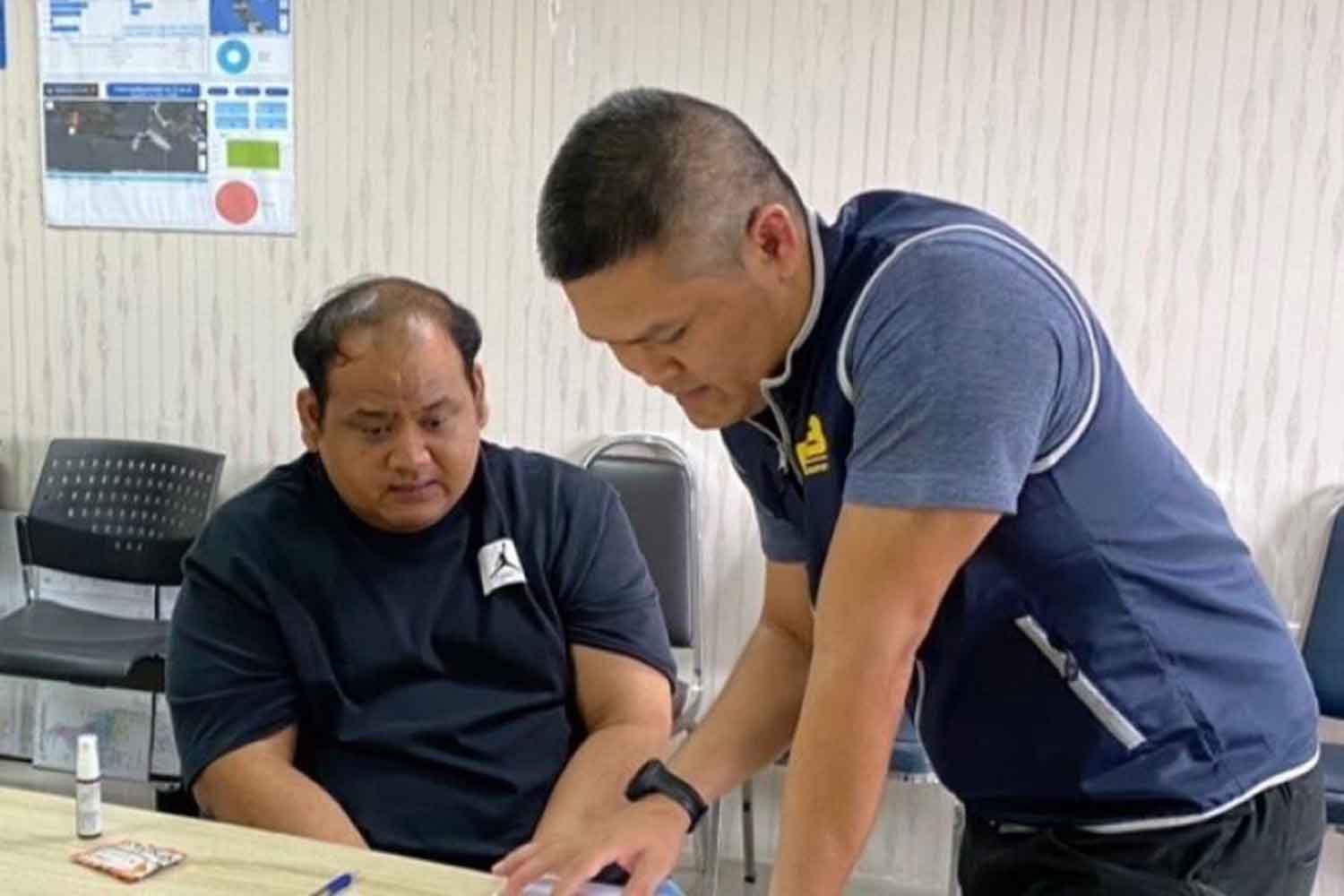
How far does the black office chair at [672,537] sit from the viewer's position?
9.80ft

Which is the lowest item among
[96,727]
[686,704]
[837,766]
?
[96,727]

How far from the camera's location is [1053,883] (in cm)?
111

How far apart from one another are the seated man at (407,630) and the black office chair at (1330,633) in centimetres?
158

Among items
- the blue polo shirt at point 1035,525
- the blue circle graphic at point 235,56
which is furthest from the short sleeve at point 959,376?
the blue circle graphic at point 235,56

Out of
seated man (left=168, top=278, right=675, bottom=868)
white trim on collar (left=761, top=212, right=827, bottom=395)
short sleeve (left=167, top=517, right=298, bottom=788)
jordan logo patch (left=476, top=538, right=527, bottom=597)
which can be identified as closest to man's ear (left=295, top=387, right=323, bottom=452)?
seated man (left=168, top=278, right=675, bottom=868)

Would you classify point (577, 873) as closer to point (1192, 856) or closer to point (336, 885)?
point (336, 885)

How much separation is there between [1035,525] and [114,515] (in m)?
2.83

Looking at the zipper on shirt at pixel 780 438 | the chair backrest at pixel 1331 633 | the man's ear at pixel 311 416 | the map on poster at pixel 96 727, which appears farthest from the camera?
the map on poster at pixel 96 727

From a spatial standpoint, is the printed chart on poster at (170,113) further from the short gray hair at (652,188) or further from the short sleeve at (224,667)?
the short gray hair at (652,188)

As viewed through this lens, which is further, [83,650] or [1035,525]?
[83,650]

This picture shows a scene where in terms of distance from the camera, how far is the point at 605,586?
1824mm

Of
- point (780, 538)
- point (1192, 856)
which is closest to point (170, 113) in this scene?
point (780, 538)

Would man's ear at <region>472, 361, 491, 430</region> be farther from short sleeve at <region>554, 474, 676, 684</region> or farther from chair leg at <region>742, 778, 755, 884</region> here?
chair leg at <region>742, 778, 755, 884</region>

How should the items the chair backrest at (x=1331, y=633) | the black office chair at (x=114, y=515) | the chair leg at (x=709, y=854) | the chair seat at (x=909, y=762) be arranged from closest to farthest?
1. the chair seat at (x=909, y=762)
2. the chair backrest at (x=1331, y=633)
3. the chair leg at (x=709, y=854)
4. the black office chair at (x=114, y=515)
